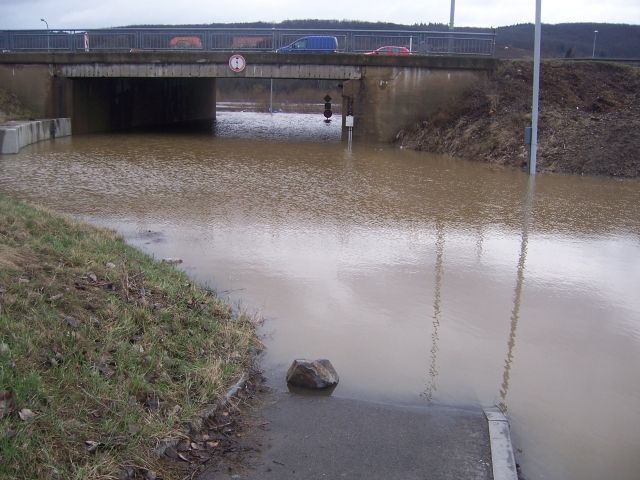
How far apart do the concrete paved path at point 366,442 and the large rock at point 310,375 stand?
162 mm

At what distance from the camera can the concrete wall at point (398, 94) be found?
27.6m

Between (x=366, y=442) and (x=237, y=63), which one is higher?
(x=237, y=63)

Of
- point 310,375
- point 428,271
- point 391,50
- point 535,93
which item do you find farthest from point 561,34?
point 310,375

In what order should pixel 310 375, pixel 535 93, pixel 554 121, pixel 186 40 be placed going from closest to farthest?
pixel 310 375, pixel 535 93, pixel 554 121, pixel 186 40

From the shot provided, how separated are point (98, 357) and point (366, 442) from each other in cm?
206

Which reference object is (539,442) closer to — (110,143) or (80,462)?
(80,462)

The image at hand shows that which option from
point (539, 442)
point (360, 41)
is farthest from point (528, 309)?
point (360, 41)

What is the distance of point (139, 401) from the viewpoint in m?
4.84

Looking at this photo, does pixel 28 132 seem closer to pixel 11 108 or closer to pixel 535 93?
pixel 11 108

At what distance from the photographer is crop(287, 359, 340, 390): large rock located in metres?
5.86

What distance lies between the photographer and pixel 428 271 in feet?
31.7

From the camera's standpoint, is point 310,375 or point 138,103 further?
point 138,103

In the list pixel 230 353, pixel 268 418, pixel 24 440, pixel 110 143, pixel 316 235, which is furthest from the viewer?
pixel 110 143

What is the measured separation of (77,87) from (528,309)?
2724cm
